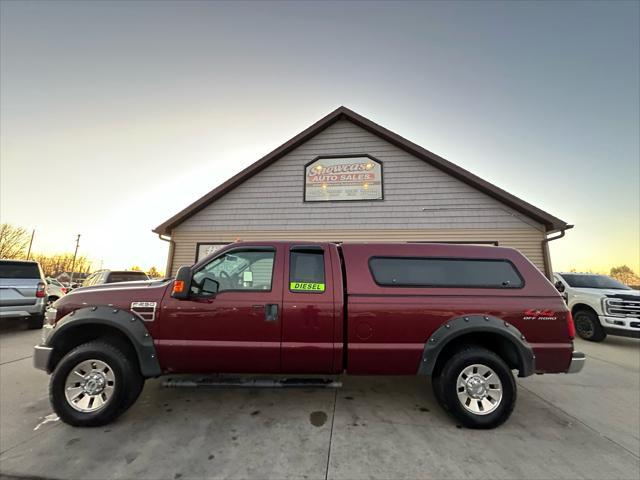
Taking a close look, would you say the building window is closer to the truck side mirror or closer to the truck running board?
the truck running board

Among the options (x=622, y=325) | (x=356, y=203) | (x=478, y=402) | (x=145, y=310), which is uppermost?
(x=356, y=203)

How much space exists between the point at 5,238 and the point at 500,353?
3645cm

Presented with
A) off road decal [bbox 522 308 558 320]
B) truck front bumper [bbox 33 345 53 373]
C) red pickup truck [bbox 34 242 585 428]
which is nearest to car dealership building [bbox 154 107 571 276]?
off road decal [bbox 522 308 558 320]

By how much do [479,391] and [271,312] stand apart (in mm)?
2403

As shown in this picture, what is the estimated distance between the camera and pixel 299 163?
9922 mm

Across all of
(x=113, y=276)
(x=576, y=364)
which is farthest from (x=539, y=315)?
(x=113, y=276)

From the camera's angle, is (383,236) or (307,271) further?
(383,236)

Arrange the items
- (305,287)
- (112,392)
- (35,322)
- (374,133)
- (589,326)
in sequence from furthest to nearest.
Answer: (374,133) → (35,322) → (589,326) → (305,287) → (112,392)

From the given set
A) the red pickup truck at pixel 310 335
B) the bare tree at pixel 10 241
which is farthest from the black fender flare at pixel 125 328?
the bare tree at pixel 10 241

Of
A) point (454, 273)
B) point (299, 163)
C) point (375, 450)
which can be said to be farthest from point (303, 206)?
point (375, 450)

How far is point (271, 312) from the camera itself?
9.69 ft

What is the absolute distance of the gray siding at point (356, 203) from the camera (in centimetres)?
880

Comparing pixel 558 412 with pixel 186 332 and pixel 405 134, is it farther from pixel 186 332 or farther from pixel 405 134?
pixel 405 134

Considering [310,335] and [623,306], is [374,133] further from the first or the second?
[310,335]
